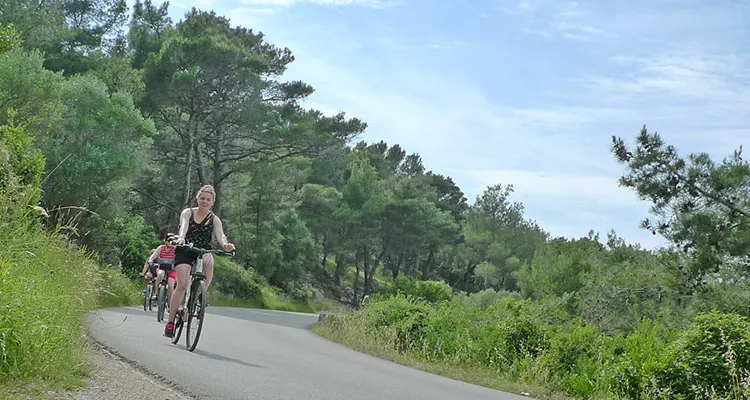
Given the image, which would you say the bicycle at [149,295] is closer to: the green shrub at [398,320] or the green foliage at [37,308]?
the green shrub at [398,320]

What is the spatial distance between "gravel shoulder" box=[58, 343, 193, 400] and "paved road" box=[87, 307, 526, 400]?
8.2 inches

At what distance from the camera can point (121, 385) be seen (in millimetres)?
7152

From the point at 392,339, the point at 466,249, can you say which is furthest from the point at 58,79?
the point at 466,249

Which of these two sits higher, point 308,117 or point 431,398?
point 308,117


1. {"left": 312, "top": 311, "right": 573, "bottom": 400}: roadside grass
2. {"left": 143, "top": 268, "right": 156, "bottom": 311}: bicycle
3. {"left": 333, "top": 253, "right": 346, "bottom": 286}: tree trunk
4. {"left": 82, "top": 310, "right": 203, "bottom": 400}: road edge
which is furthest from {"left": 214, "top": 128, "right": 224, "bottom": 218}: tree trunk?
{"left": 82, "top": 310, "right": 203, "bottom": 400}: road edge

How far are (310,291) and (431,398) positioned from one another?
5411 cm

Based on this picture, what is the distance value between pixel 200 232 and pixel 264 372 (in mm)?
2121

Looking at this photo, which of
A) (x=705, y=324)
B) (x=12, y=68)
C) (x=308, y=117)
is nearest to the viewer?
(x=705, y=324)

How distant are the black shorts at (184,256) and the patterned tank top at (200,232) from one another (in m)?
0.14

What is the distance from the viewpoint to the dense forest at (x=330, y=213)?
525 inches

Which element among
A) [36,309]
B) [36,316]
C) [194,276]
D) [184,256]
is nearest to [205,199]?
[184,256]

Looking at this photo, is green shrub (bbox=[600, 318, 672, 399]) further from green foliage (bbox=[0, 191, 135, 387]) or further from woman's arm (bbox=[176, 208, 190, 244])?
green foliage (bbox=[0, 191, 135, 387])

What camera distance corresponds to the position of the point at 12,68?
29.2 metres

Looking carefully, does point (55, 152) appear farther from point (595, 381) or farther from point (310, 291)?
point (310, 291)
